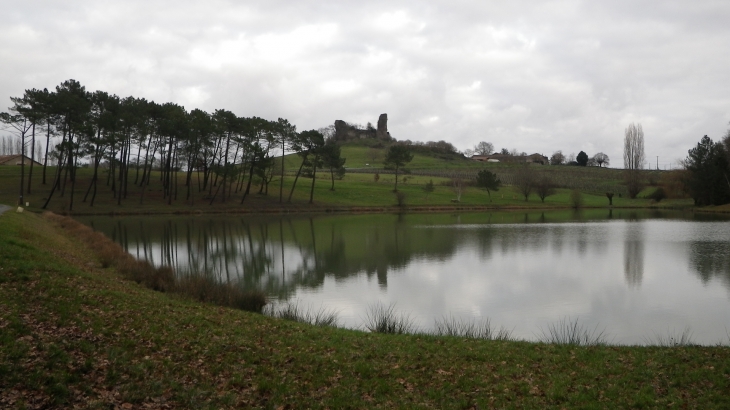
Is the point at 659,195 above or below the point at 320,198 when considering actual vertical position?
above

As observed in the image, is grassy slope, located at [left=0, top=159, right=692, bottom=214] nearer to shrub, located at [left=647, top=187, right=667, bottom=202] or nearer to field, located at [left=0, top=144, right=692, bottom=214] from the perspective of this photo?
field, located at [left=0, top=144, right=692, bottom=214]

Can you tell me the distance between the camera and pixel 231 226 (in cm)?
4769

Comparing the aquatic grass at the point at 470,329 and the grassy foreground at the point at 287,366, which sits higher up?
→ the grassy foreground at the point at 287,366

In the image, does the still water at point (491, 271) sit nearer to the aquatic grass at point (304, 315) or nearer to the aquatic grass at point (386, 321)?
the aquatic grass at point (386, 321)

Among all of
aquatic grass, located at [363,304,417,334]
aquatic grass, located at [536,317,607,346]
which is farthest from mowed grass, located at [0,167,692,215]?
aquatic grass, located at [536,317,607,346]

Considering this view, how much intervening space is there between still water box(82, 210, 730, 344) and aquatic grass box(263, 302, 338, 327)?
511 mm

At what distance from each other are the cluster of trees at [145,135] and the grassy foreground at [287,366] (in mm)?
49588

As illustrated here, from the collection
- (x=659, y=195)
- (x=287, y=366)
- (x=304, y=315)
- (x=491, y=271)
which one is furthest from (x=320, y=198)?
(x=287, y=366)

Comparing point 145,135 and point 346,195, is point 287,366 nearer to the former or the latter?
point 145,135

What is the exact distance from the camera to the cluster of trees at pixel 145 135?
181 feet

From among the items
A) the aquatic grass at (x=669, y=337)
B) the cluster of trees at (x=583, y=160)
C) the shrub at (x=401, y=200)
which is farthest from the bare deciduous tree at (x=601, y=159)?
the aquatic grass at (x=669, y=337)

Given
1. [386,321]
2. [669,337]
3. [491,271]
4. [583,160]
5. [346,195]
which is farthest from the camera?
[583,160]

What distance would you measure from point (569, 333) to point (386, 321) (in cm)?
407

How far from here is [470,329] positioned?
42.5ft
